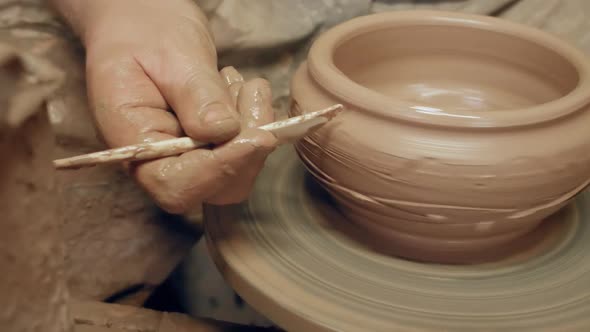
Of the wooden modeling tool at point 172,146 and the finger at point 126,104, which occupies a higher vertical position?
the wooden modeling tool at point 172,146

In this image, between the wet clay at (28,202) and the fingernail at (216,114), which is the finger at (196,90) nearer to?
the fingernail at (216,114)

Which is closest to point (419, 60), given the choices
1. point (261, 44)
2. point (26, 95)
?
point (261, 44)

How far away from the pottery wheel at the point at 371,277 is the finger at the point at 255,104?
206 millimetres

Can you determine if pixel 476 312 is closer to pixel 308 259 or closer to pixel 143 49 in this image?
pixel 308 259

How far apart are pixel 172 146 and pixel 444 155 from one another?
362 mm

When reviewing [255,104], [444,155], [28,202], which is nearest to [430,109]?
[444,155]

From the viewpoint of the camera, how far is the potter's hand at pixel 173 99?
79 cm

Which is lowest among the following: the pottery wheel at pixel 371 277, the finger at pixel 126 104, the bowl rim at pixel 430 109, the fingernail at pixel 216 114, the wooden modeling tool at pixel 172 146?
the pottery wheel at pixel 371 277

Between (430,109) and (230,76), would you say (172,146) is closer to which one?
(230,76)

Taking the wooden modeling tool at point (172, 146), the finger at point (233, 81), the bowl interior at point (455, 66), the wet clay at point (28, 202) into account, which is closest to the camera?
the wet clay at point (28, 202)

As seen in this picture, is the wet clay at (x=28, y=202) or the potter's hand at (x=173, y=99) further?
the potter's hand at (x=173, y=99)

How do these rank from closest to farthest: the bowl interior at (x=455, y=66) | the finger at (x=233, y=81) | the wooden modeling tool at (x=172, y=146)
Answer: the wooden modeling tool at (x=172, y=146), the finger at (x=233, y=81), the bowl interior at (x=455, y=66)

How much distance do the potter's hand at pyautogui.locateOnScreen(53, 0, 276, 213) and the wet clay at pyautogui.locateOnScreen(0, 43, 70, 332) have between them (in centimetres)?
29

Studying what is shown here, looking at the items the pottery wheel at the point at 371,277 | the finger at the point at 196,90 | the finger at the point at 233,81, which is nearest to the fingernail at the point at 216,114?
the finger at the point at 196,90
